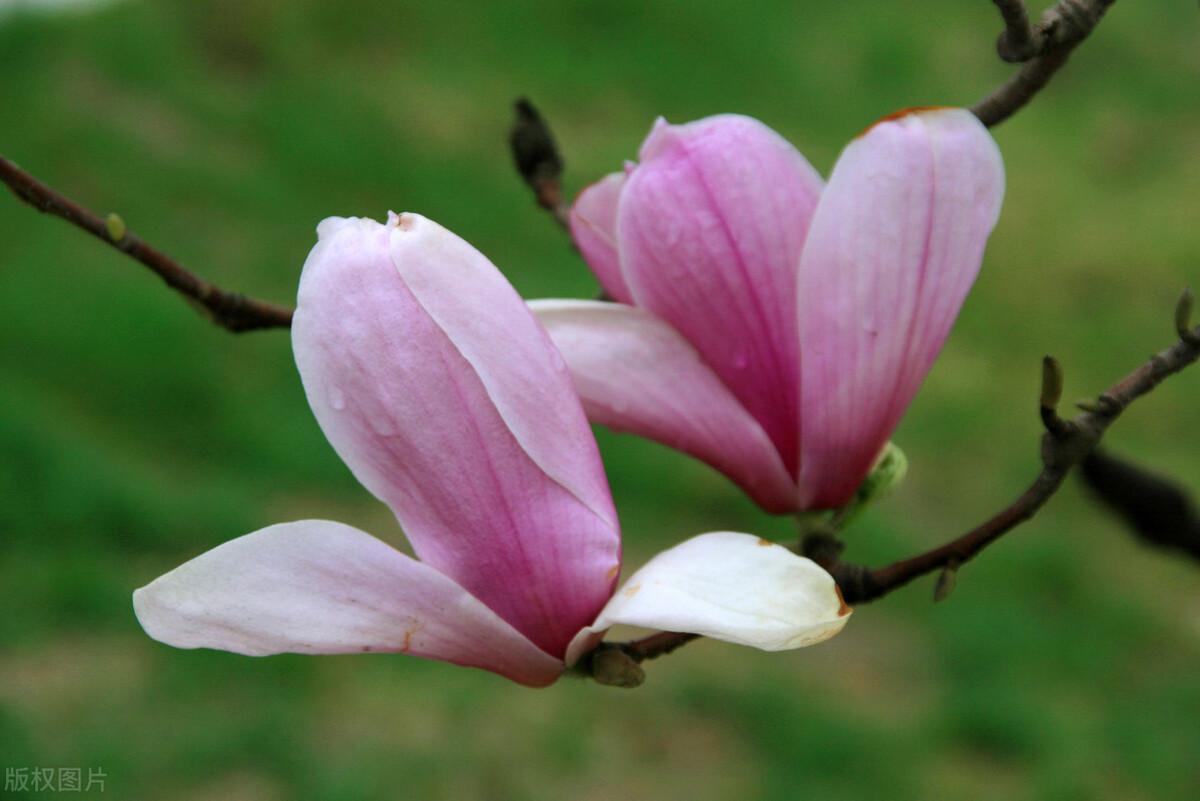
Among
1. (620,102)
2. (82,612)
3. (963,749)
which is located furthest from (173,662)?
(620,102)

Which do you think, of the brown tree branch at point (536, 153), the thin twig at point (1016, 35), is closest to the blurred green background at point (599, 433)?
the brown tree branch at point (536, 153)

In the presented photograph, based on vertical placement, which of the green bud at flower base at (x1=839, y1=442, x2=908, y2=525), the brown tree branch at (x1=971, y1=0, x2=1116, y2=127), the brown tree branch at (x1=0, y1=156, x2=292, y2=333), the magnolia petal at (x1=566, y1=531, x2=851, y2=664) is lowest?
the green bud at flower base at (x1=839, y1=442, x2=908, y2=525)

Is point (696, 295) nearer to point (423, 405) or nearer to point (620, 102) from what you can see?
point (423, 405)

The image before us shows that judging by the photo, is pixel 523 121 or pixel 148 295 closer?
pixel 523 121

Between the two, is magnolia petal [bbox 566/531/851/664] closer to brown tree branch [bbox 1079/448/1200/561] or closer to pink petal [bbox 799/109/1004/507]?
pink petal [bbox 799/109/1004/507]

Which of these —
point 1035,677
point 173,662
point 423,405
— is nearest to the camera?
point 423,405

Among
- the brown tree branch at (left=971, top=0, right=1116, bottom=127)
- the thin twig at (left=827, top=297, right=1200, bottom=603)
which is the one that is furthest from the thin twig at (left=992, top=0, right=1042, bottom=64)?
the thin twig at (left=827, top=297, right=1200, bottom=603)

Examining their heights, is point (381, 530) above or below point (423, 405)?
below

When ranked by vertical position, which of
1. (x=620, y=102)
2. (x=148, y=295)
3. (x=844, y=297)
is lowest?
(x=148, y=295)
